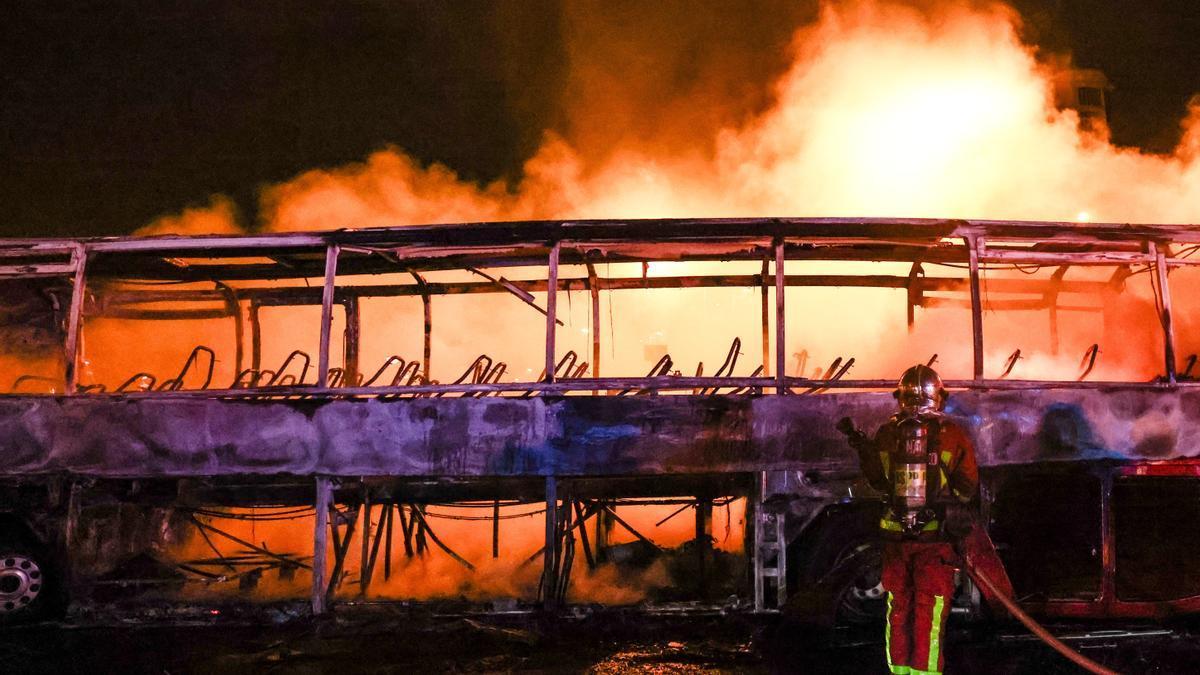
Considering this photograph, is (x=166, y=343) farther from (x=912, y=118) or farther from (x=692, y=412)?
(x=912, y=118)

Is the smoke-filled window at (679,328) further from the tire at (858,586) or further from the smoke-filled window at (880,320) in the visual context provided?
the tire at (858,586)

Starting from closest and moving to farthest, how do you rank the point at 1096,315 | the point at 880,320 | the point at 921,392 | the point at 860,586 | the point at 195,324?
1. the point at 921,392
2. the point at 860,586
3. the point at 1096,315
4. the point at 195,324
5. the point at 880,320

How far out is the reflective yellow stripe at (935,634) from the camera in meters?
4.57

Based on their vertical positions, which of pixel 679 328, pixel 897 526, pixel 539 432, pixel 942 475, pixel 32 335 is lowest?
pixel 897 526

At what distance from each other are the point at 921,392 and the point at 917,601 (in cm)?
138

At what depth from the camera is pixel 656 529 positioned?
413 inches

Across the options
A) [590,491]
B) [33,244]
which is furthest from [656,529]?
[33,244]

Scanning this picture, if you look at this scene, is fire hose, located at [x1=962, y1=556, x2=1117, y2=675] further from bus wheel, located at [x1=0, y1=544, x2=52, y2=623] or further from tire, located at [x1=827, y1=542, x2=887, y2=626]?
bus wheel, located at [x1=0, y1=544, x2=52, y2=623]

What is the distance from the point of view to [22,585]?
6867 mm

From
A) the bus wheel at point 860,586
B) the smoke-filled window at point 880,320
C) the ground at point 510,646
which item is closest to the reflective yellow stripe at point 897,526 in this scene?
the ground at point 510,646

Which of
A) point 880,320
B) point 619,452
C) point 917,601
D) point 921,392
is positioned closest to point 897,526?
point 917,601

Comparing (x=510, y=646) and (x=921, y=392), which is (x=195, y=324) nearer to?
(x=510, y=646)

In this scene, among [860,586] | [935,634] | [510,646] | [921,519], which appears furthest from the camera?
[860,586]

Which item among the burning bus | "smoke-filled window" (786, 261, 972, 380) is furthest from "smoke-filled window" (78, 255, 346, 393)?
"smoke-filled window" (786, 261, 972, 380)
